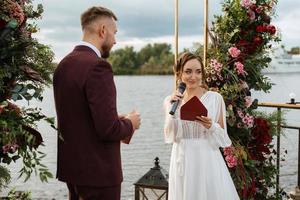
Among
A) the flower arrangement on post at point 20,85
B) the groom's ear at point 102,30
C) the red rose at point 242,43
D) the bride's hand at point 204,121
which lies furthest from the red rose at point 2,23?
the red rose at point 242,43

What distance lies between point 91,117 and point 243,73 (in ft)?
6.17

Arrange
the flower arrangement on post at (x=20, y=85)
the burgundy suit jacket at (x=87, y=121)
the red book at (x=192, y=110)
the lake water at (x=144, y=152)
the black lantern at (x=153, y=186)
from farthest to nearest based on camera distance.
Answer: the lake water at (x=144, y=152) < the black lantern at (x=153, y=186) < the red book at (x=192, y=110) < the burgundy suit jacket at (x=87, y=121) < the flower arrangement on post at (x=20, y=85)

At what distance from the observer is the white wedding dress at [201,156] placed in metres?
3.34

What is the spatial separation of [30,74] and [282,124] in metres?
2.68

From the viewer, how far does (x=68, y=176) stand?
2428 mm

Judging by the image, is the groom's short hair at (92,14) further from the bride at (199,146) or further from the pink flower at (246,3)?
the pink flower at (246,3)

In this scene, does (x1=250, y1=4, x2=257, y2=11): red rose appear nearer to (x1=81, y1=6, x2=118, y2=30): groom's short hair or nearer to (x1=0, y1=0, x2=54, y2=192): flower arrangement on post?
(x1=81, y1=6, x2=118, y2=30): groom's short hair

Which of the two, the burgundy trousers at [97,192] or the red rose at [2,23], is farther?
the burgundy trousers at [97,192]

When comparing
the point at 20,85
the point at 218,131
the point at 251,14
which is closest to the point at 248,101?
the point at 251,14

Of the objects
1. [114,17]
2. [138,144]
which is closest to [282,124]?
[114,17]

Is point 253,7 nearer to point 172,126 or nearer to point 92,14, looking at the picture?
point 172,126

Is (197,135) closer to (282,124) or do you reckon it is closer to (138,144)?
(282,124)

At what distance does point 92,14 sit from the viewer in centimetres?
238

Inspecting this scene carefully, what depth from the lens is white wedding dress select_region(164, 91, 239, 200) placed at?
3344mm
